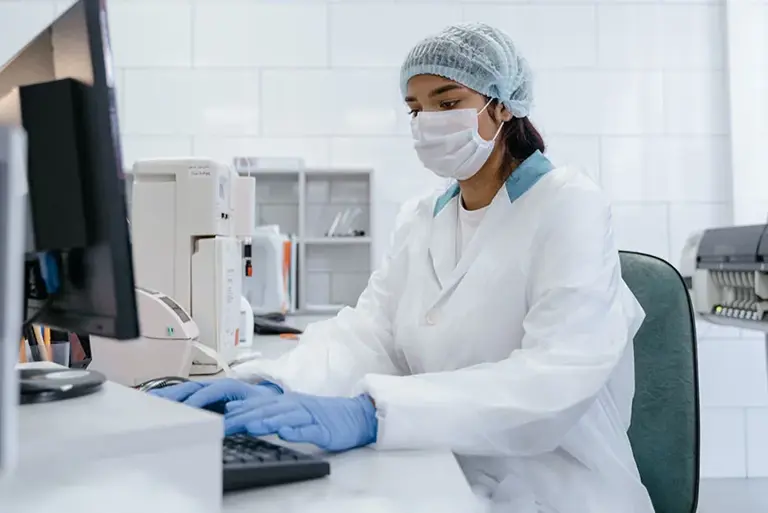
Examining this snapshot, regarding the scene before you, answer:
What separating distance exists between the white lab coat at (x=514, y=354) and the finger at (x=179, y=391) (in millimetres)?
117

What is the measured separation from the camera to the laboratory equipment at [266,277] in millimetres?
2637

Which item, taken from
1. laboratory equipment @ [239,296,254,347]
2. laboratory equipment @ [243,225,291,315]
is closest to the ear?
laboratory equipment @ [239,296,254,347]

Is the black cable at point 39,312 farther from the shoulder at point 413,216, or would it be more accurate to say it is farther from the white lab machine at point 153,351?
the shoulder at point 413,216

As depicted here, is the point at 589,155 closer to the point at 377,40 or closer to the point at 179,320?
the point at 377,40

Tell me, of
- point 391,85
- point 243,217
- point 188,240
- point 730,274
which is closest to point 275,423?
point 188,240

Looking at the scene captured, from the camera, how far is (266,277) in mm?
2654

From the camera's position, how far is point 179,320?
134cm

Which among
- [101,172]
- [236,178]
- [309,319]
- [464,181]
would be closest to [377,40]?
[309,319]

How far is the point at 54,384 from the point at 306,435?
0.27 m

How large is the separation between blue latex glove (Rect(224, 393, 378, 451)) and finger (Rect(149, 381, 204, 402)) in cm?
14

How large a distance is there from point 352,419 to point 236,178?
108 cm

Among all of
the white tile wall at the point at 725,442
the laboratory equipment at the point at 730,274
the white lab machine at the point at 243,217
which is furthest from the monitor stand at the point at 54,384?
the white tile wall at the point at 725,442

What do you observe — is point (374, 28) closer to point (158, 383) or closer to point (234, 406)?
point (158, 383)

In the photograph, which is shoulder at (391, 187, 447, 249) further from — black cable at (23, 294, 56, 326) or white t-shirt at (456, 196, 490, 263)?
black cable at (23, 294, 56, 326)
